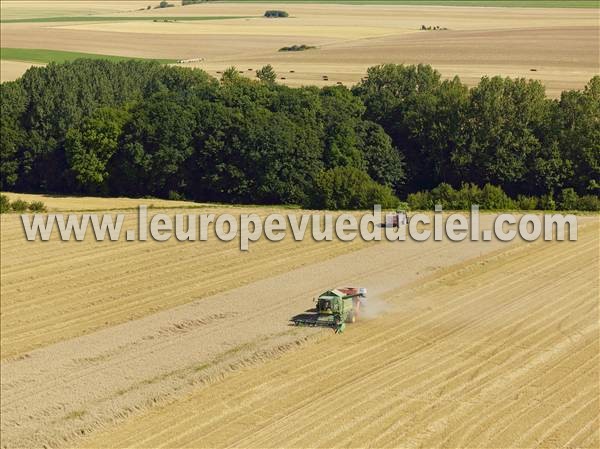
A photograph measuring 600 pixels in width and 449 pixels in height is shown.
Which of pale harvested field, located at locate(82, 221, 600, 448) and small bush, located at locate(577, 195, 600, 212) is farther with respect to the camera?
small bush, located at locate(577, 195, 600, 212)

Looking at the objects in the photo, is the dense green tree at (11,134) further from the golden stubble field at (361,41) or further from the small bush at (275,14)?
the small bush at (275,14)

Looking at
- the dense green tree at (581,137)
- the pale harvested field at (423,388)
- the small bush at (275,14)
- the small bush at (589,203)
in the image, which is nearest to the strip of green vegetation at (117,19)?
the small bush at (275,14)

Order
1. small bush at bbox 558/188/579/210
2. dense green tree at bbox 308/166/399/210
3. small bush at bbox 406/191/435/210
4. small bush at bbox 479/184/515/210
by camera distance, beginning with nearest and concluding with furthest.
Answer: dense green tree at bbox 308/166/399/210, small bush at bbox 479/184/515/210, small bush at bbox 406/191/435/210, small bush at bbox 558/188/579/210

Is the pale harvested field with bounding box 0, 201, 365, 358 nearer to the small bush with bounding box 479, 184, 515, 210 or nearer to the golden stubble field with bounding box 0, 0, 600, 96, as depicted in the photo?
the small bush with bounding box 479, 184, 515, 210

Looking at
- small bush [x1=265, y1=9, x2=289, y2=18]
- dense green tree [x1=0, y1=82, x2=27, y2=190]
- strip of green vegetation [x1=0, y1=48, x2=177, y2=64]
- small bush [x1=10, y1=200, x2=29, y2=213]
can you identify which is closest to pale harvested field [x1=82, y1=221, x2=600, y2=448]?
small bush [x1=10, y1=200, x2=29, y2=213]

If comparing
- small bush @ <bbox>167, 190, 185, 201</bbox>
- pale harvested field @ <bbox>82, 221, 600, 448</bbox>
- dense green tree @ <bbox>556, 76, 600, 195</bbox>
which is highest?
dense green tree @ <bbox>556, 76, 600, 195</bbox>

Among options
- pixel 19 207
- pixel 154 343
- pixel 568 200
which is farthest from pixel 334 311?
pixel 568 200

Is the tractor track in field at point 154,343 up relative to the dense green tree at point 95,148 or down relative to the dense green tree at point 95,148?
down
